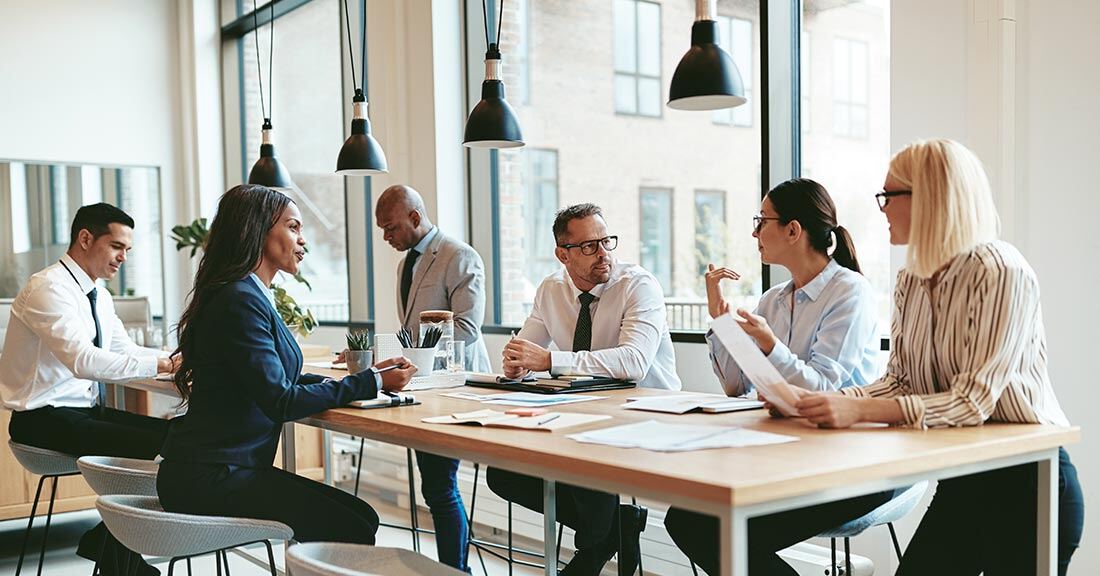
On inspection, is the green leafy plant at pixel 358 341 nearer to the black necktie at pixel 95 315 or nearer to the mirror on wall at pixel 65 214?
the black necktie at pixel 95 315

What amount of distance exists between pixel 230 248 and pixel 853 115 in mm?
2278

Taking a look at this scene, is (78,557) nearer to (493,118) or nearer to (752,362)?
(493,118)

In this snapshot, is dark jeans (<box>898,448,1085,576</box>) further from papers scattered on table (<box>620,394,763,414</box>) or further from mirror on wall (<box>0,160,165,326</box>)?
mirror on wall (<box>0,160,165,326</box>)

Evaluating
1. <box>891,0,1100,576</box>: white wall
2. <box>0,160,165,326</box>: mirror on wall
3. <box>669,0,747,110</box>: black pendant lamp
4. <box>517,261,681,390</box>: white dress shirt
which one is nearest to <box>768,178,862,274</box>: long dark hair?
<box>669,0,747,110</box>: black pendant lamp

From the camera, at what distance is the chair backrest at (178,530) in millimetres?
2217

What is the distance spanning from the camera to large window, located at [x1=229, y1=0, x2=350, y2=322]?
6.51 meters

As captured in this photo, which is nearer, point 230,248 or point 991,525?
point 991,525

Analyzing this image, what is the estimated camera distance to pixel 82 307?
3.94m

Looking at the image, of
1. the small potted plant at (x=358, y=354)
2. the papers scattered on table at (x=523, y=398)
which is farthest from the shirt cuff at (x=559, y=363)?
the small potted plant at (x=358, y=354)

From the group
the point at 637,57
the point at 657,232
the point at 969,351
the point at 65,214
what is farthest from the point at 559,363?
the point at 65,214

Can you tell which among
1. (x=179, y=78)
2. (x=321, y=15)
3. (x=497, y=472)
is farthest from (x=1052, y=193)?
(x=179, y=78)

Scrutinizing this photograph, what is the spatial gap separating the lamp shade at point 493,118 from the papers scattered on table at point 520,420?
1303mm

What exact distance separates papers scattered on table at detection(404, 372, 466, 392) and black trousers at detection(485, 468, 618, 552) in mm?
399

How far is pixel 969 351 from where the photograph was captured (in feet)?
6.59
